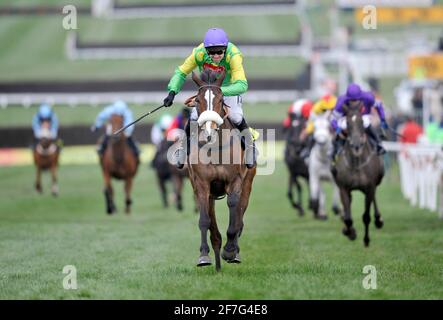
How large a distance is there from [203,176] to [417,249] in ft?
12.5

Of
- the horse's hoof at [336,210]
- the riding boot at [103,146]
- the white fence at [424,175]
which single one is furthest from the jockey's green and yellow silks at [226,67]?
the riding boot at [103,146]

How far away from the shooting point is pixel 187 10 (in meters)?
61.2

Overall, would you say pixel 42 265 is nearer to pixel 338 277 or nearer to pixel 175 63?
pixel 338 277

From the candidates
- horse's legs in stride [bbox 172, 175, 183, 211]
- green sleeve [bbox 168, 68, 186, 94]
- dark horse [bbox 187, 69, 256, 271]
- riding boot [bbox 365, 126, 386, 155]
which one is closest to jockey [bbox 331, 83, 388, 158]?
riding boot [bbox 365, 126, 386, 155]

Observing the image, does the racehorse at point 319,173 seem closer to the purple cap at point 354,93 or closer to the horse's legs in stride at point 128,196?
the horse's legs in stride at point 128,196

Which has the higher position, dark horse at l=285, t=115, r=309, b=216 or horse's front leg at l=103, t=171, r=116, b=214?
dark horse at l=285, t=115, r=309, b=216

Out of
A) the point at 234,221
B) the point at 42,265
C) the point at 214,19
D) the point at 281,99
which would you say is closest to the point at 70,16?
the point at 42,265

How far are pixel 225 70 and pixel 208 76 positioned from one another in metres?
0.36

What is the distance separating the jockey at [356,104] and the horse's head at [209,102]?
399 cm

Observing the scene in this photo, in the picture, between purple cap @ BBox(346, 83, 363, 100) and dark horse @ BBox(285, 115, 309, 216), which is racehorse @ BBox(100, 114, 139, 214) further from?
purple cap @ BBox(346, 83, 363, 100)

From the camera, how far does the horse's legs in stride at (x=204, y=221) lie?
9539 mm

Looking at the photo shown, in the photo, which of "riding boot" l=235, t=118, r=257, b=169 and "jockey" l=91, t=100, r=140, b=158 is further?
"jockey" l=91, t=100, r=140, b=158

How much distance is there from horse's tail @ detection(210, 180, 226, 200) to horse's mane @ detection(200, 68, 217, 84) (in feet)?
3.02

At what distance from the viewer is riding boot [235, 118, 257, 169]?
1013 cm
